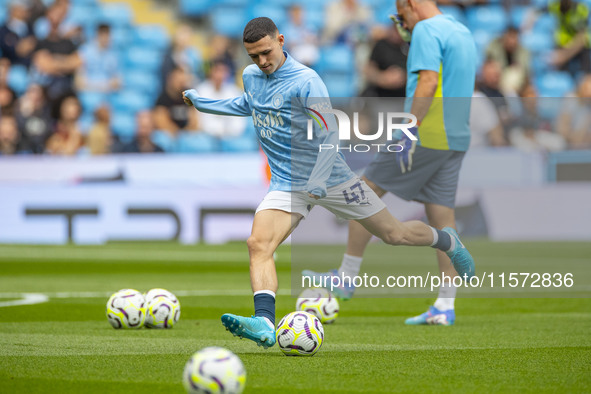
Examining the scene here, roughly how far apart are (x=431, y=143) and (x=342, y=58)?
1332 centimetres

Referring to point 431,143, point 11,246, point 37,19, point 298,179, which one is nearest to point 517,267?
point 431,143

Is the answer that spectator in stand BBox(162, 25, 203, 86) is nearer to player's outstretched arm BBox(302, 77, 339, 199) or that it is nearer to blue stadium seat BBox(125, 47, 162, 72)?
blue stadium seat BBox(125, 47, 162, 72)

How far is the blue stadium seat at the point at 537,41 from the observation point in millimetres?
21828

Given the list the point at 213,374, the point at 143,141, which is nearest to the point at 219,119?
the point at 143,141

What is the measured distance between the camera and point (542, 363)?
572 centimetres

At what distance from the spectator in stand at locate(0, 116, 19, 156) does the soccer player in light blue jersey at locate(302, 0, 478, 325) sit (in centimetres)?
1105

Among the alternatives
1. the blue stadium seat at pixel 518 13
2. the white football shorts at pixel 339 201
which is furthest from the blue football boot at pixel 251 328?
the blue stadium seat at pixel 518 13

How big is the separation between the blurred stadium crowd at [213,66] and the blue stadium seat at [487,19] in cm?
3

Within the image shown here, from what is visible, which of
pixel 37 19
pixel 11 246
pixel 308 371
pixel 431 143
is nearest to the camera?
pixel 308 371

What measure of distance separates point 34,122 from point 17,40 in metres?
2.68

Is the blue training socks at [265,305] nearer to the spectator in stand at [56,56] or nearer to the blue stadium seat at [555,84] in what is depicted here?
the spectator in stand at [56,56]

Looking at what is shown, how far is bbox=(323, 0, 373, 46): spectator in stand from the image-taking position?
20.8m

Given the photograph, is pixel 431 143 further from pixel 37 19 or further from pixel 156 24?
pixel 156 24

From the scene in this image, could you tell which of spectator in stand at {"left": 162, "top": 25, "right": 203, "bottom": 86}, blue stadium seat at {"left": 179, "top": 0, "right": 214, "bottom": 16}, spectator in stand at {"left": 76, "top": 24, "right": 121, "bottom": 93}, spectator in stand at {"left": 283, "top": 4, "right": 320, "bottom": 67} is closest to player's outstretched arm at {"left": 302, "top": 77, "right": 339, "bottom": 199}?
spectator in stand at {"left": 162, "top": 25, "right": 203, "bottom": 86}
